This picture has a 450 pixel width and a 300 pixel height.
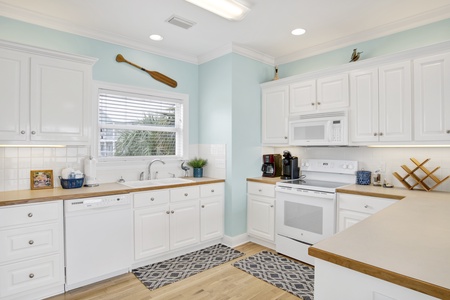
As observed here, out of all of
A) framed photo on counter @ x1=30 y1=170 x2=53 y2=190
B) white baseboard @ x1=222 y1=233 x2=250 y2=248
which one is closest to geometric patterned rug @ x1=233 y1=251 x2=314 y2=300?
white baseboard @ x1=222 y1=233 x2=250 y2=248

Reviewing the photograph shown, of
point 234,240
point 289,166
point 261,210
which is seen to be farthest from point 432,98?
point 234,240

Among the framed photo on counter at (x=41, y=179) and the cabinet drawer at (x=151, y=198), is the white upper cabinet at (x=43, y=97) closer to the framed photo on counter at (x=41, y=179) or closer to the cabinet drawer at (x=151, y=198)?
the framed photo on counter at (x=41, y=179)

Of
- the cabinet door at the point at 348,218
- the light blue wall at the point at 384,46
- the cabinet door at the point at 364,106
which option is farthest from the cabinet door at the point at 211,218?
the light blue wall at the point at 384,46

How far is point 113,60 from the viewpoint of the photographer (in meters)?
3.26

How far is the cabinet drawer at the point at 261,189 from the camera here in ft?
11.3

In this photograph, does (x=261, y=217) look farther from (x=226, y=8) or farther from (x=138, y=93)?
(x=226, y=8)

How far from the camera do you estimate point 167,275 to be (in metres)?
2.76

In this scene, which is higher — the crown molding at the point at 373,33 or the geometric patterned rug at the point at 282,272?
the crown molding at the point at 373,33

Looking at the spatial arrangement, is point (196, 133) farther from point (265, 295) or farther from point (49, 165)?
point (265, 295)

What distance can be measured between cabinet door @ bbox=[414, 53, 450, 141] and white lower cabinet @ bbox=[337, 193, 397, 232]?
0.73m

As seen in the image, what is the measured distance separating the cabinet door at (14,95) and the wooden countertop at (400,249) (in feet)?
8.65

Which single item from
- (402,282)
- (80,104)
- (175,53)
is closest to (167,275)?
(80,104)

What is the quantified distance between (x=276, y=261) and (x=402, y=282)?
239 centimetres

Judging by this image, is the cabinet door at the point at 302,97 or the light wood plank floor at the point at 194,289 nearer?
the light wood plank floor at the point at 194,289
